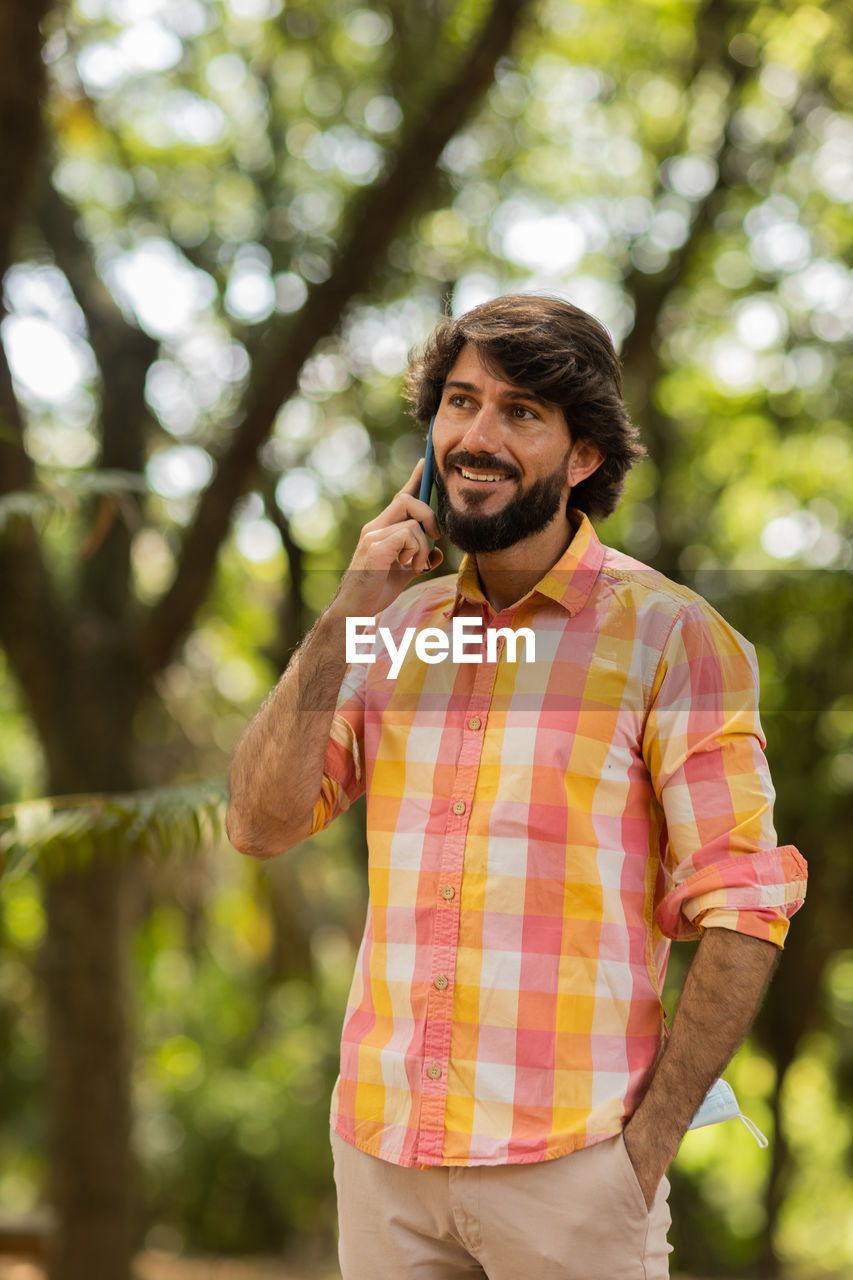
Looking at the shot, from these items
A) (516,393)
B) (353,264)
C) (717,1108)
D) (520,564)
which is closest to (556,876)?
(717,1108)

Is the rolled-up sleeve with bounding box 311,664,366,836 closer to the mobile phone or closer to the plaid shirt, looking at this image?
the plaid shirt

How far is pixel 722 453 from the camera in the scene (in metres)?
9.14

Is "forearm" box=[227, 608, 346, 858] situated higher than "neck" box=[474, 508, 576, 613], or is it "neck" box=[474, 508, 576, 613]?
"neck" box=[474, 508, 576, 613]

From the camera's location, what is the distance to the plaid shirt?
63.8 inches

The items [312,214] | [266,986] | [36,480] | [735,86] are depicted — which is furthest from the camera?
[266,986]

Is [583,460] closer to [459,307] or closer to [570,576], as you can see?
[570,576]

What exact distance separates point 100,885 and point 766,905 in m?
3.85

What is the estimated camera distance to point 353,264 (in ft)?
14.0

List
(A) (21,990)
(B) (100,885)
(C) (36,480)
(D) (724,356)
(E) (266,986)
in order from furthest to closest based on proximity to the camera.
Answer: (E) (266,986) < (A) (21,990) < (D) (724,356) < (B) (100,885) < (C) (36,480)

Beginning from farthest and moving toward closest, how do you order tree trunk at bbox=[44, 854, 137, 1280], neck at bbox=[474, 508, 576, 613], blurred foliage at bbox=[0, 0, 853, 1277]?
blurred foliage at bbox=[0, 0, 853, 1277] < tree trunk at bbox=[44, 854, 137, 1280] < neck at bbox=[474, 508, 576, 613]

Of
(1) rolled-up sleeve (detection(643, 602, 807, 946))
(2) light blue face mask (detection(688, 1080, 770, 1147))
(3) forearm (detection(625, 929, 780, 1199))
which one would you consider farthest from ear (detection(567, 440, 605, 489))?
(2) light blue face mask (detection(688, 1080, 770, 1147))

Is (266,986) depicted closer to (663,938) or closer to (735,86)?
(735,86)

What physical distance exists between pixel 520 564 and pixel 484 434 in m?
0.22

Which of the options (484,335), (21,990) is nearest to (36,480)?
(484,335)
